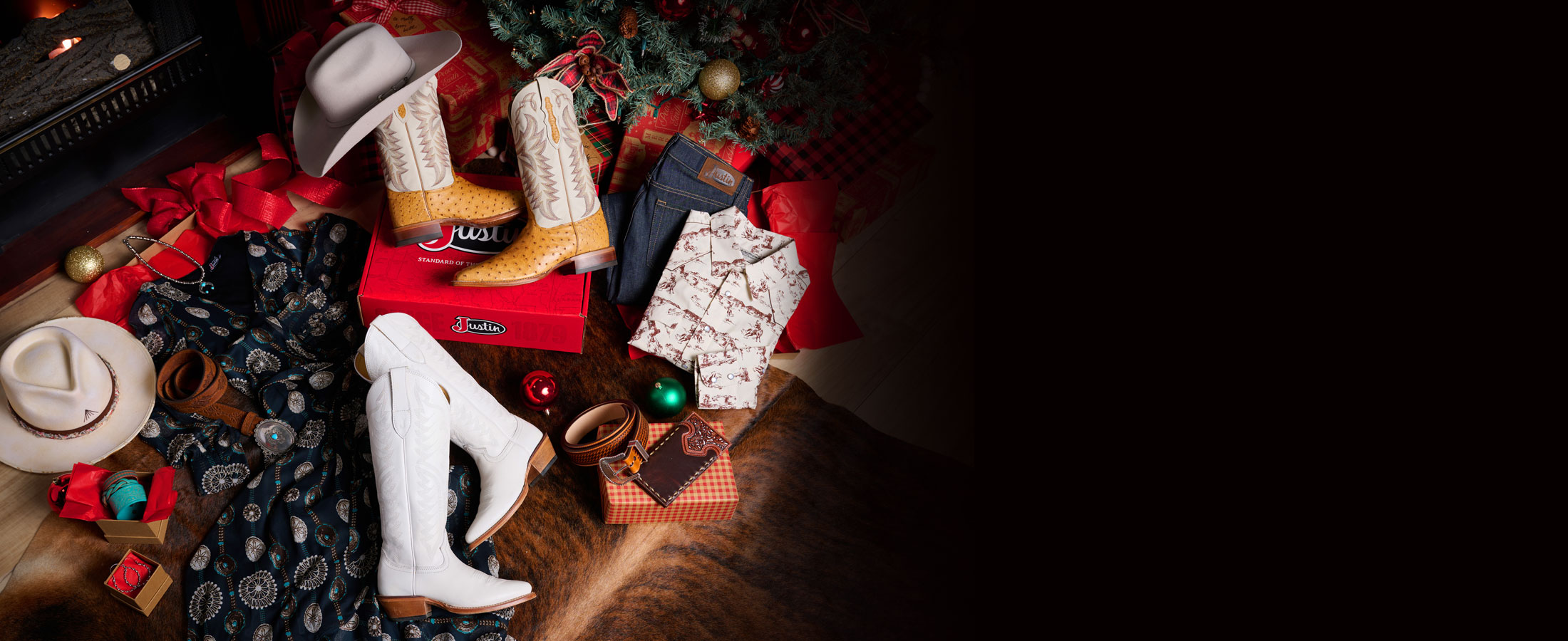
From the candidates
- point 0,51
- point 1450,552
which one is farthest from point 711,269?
point 0,51

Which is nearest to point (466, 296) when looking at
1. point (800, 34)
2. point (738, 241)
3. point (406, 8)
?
point (738, 241)

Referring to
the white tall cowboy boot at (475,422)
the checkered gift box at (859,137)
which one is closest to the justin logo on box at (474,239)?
the white tall cowboy boot at (475,422)

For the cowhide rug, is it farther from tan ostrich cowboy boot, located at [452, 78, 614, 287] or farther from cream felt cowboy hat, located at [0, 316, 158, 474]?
tan ostrich cowboy boot, located at [452, 78, 614, 287]

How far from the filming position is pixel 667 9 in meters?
1.70

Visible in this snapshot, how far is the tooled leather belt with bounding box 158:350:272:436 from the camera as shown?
1.46 meters

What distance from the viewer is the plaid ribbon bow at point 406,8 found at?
1897 millimetres

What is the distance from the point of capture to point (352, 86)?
136cm

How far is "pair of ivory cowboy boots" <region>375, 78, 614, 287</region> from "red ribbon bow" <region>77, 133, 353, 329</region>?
40 cm

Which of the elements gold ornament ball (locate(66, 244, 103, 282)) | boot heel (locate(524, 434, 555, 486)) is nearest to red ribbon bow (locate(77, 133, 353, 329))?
gold ornament ball (locate(66, 244, 103, 282))

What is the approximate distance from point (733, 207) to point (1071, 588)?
1027 mm

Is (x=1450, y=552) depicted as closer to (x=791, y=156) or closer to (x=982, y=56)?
(x=791, y=156)

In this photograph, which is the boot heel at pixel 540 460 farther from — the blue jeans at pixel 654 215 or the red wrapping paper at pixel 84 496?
the red wrapping paper at pixel 84 496

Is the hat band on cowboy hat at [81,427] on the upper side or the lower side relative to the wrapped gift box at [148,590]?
upper

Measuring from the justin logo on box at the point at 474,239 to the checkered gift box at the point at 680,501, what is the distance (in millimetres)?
520
